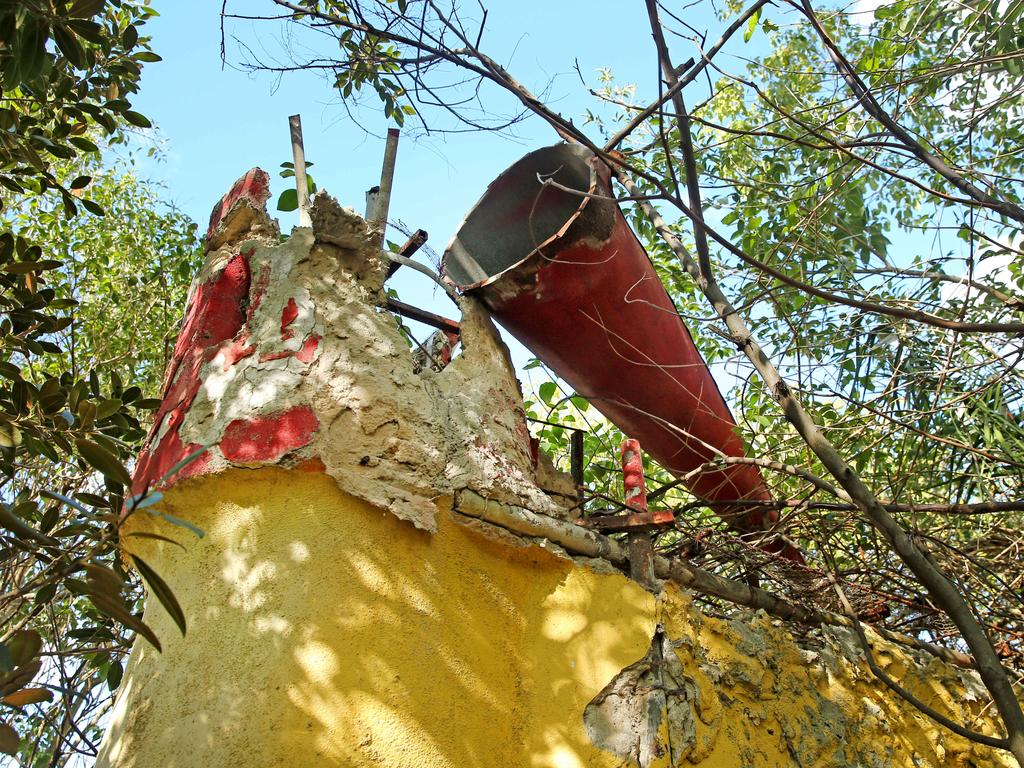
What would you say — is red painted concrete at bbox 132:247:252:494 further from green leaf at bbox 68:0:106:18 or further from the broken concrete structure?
green leaf at bbox 68:0:106:18

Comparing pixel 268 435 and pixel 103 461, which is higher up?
pixel 268 435

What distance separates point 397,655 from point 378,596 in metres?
0.16

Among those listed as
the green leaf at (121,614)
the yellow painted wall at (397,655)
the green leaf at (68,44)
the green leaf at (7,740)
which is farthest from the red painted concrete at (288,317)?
the green leaf at (7,740)

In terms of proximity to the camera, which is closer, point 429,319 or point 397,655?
point 397,655

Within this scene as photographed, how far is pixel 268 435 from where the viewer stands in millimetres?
2465

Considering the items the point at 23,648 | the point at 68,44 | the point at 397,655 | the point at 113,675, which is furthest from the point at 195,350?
the point at 113,675

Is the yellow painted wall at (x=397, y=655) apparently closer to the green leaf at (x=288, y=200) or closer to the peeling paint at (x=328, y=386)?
the peeling paint at (x=328, y=386)

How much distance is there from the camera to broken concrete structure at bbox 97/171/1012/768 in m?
2.18

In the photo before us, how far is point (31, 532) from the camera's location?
1665 millimetres

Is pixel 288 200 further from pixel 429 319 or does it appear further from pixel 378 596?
pixel 378 596

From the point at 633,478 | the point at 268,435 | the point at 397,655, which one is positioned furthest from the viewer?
the point at 633,478

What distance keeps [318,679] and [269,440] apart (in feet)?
2.21

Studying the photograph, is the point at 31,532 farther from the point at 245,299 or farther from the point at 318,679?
the point at 245,299

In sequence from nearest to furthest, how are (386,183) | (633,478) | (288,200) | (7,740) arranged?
1. (7,740)
2. (633,478)
3. (386,183)
4. (288,200)
